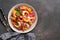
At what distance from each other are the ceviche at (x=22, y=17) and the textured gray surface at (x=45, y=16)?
0.05m

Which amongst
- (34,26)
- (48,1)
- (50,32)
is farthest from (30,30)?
(48,1)

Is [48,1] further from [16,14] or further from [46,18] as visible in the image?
[16,14]

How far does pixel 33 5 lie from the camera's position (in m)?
1.34

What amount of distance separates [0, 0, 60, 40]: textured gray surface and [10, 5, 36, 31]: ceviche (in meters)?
0.05

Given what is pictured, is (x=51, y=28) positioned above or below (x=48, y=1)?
below

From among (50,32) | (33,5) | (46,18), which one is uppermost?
(33,5)

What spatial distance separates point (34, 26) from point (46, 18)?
0.11 metres

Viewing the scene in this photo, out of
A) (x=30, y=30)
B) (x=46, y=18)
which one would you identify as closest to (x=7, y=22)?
(x=30, y=30)

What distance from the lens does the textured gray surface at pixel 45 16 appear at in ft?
4.33

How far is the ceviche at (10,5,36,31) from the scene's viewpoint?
1.30m

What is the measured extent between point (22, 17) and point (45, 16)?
177mm

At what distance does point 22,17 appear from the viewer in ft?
4.29

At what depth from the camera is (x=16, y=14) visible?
1.31 metres

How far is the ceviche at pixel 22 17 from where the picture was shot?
1.30m
